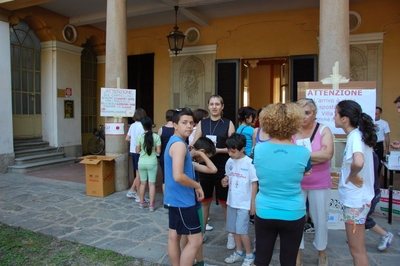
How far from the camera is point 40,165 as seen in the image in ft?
27.0

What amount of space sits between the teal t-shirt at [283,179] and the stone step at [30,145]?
830cm

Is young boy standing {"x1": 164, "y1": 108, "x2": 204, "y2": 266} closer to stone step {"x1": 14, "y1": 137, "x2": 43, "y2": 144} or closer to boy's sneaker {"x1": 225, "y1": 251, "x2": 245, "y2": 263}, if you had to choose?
boy's sneaker {"x1": 225, "y1": 251, "x2": 245, "y2": 263}

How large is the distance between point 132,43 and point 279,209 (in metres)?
9.44

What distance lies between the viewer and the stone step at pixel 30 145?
8.46 m

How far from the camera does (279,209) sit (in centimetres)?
204

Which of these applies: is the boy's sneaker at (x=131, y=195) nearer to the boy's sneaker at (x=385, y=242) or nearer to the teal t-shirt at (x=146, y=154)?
the teal t-shirt at (x=146, y=154)

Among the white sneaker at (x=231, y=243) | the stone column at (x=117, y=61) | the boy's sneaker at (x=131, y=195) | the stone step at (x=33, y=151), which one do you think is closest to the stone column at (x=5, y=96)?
the stone step at (x=33, y=151)

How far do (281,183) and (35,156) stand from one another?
321 inches

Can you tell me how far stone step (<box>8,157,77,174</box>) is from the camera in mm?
7785

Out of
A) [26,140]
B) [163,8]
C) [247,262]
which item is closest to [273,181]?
[247,262]

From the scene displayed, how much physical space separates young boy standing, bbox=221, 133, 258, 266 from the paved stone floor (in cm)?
37

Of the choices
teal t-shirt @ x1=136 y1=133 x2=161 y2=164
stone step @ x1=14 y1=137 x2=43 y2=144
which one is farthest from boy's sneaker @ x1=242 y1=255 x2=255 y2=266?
stone step @ x1=14 y1=137 x2=43 y2=144

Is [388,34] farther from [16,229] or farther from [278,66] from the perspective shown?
[16,229]

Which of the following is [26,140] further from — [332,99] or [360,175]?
[360,175]
